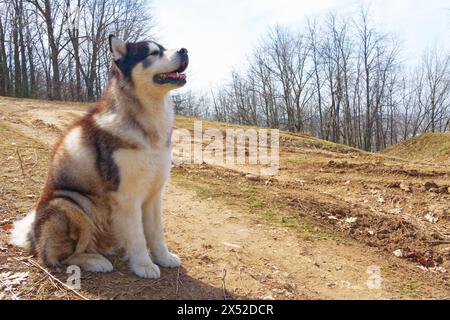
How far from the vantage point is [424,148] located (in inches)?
747

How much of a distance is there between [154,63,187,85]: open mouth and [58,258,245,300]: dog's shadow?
1689 millimetres

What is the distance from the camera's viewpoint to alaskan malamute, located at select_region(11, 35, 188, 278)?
3.20 meters

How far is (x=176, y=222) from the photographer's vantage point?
17.1ft

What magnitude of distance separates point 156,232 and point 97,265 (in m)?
0.58

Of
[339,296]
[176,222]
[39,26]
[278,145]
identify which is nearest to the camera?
[339,296]

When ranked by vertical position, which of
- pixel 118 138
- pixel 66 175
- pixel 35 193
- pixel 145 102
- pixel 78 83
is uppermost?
pixel 78 83

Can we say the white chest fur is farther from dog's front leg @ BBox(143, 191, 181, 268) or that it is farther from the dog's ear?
the dog's ear

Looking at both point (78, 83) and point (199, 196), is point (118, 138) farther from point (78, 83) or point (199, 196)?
point (78, 83)

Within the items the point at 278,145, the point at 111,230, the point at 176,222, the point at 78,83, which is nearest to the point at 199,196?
the point at 176,222

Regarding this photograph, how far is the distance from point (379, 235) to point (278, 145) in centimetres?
1040

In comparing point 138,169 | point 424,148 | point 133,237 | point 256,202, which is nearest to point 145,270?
point 133,237

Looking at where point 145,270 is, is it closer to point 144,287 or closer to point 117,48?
point 144,287

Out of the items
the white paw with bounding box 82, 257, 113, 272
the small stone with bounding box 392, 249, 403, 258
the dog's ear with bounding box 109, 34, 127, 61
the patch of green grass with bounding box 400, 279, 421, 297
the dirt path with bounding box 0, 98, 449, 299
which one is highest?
the dog's ear with bounding box 109, 34, 127, 61
